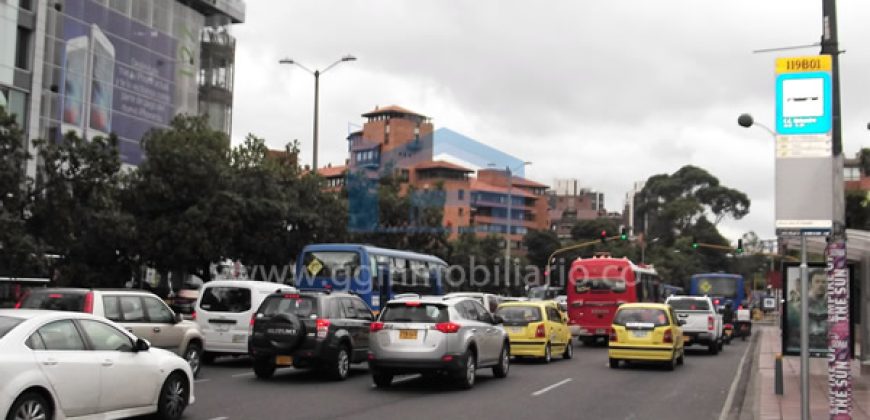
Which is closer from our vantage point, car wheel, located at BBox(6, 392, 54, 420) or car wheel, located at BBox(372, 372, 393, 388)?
car wheel, located at BBox(6, 392, 54, 420)

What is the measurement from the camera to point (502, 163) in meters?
69.4

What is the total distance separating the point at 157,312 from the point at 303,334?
2.69 metres

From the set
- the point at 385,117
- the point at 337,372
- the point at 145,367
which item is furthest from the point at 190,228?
A: the point at 385,117

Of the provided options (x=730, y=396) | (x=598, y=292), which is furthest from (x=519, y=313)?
(x=598, y=292)

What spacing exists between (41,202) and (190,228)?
17.3 feet

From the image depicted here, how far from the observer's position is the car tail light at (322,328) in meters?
17.4

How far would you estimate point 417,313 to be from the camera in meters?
16.6

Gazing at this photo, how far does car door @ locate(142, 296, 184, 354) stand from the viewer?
1633 centimetres

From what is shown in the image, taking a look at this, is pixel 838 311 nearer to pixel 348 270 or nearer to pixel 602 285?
pixel 348 270

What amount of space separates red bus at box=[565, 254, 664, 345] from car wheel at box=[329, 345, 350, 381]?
1622cm

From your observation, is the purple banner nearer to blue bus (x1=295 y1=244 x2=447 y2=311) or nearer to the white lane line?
the white lane line

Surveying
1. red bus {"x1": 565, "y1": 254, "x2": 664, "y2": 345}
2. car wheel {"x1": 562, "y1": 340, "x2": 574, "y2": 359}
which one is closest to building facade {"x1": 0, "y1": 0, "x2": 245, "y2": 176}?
red bus {"x1": 565, "y1": 254, "x2": 664, "y2": 345}

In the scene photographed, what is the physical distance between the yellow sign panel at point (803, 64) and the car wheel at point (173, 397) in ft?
27.5

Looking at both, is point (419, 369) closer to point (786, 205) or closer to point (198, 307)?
point (198, 307)
